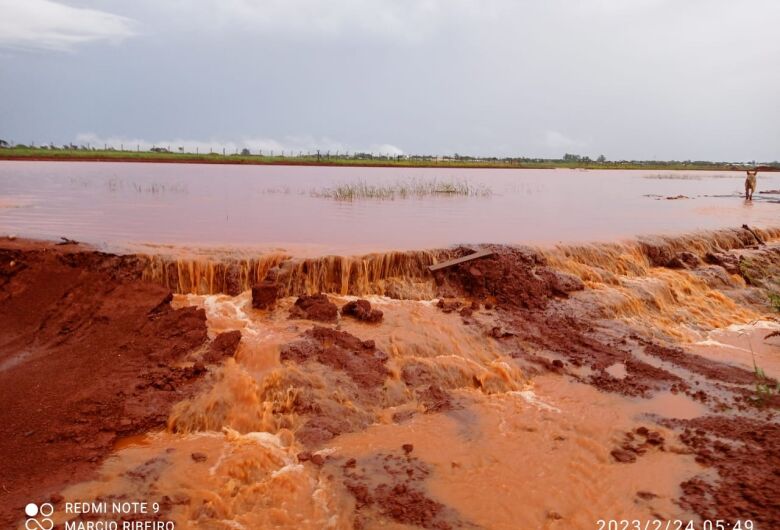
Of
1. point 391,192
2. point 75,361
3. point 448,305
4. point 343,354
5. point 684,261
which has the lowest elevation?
point 75,361

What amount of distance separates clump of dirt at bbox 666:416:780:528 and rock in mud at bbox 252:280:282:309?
229 inches

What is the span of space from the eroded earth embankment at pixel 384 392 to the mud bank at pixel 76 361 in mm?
30

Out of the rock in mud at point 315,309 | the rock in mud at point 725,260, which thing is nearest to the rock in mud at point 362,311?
the rock in mud at point 315,309

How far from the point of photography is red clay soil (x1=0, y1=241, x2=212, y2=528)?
516 cm

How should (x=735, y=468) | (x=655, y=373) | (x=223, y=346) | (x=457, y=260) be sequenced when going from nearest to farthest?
(x=735, y=468) < (x=223, y=346) < (x=655, y=373) < (x=457, y=260)

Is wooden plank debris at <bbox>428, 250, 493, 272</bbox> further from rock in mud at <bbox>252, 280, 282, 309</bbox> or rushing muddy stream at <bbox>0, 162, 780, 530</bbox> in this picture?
rock in mud at <bbox>252, 280, 282, 309</bbox>

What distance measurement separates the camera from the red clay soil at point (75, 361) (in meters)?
5.16

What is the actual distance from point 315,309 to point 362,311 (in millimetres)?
729

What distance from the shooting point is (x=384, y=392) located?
262 inches

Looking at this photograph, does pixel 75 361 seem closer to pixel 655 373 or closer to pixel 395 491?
pixel 395 491

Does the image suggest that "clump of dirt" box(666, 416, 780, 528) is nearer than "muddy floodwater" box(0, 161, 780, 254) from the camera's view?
Yes

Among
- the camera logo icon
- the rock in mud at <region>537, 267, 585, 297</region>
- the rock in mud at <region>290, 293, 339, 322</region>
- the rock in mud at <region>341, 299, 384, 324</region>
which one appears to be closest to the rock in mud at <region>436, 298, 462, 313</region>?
the rock in mud at <region>341, 299, 384, 324</region>

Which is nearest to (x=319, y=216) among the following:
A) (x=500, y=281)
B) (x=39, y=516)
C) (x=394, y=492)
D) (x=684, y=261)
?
(x=500, y=281)

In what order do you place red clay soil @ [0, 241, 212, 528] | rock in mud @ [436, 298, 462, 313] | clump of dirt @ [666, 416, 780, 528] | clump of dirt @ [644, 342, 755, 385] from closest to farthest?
clump of dirt @ [666, 416, 780, 528]
red clay soil @ [0, 241, 212, 528]
clump of dirt @ [644, 342, 755, 385]
rock in mud @ [436, 298, 462, 313]
